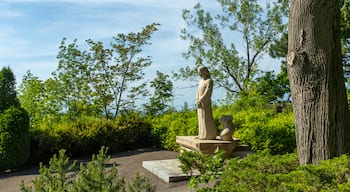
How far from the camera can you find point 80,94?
14.0m

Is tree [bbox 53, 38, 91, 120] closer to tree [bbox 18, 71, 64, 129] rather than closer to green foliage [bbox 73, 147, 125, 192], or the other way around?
tree [bbox 18, 71, 64, 129]

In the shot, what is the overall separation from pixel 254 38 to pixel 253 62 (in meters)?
1.06

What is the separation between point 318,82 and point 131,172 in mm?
5384

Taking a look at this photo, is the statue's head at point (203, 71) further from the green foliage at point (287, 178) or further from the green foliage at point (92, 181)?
the green foliage at point (92, 181)

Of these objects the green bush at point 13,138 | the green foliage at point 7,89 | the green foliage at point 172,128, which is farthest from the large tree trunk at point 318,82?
the green foliage at point 7,89

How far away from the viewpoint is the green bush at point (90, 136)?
10648 mm

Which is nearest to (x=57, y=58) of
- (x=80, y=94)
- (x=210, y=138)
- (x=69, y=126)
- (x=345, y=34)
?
(x=80, y=94)

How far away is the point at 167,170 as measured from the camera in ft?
24.7

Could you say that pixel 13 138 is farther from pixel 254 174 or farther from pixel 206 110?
pixel 254 174

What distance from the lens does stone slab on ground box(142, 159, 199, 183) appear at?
7059 mm

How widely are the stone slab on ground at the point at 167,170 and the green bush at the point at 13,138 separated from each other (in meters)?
3.29

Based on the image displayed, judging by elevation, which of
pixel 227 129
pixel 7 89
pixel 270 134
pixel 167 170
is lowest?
pixel 167 170

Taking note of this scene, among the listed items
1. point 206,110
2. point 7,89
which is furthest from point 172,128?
point 7,89

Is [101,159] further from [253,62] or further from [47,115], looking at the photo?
[253,62]
